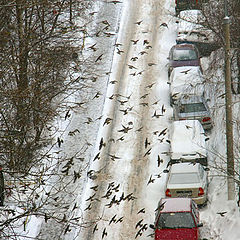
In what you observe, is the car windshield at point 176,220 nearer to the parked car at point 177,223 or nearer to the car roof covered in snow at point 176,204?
the parked car at point 177,223

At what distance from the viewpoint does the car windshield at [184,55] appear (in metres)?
31.0

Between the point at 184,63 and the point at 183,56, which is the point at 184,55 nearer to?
the point at 183,56

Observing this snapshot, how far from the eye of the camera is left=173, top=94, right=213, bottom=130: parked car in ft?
84.4

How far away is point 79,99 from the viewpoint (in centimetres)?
2953

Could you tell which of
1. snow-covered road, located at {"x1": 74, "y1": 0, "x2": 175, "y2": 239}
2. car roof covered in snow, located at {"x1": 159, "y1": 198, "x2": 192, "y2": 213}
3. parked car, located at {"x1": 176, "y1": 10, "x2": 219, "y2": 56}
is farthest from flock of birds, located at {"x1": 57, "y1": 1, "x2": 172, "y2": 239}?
parked car, located at {"x1": 176, "y1": 10, "x2": 219, "y2": 56}

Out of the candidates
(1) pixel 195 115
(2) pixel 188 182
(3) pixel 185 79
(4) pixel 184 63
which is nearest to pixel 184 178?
(2) pixel 188 182

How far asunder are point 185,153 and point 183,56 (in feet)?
30.5

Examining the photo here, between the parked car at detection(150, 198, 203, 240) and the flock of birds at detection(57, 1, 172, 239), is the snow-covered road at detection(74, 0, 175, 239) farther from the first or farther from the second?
the parked car at detection(150, 198, 203, 240)

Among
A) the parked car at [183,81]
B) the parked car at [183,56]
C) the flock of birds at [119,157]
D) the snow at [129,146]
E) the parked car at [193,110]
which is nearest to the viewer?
the flock of birds at [119,157]

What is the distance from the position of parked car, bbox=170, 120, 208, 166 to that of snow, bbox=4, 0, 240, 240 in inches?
22.0

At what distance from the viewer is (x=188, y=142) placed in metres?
23.4

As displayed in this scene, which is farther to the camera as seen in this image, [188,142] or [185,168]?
[188,142]

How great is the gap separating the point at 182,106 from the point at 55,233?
8.80 metres

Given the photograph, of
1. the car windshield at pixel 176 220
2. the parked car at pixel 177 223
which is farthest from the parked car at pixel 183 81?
the car windshield at pixel 176 220
